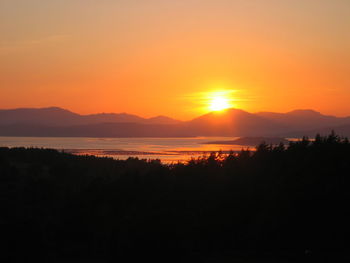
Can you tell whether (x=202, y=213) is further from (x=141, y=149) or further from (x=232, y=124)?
(x=232, y=124)

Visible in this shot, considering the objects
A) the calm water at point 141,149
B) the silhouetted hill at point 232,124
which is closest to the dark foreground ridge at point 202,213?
the calm water at point 141,149

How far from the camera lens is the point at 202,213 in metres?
29.6

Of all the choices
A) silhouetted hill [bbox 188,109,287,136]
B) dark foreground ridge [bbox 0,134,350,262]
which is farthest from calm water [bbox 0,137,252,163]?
silhouetted hill [bbox 188,109,287,136]

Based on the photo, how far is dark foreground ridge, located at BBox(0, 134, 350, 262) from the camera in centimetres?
1814

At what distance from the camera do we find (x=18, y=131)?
6516 inches

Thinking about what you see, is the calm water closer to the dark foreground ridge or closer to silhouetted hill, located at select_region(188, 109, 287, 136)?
the dark foreground ridge

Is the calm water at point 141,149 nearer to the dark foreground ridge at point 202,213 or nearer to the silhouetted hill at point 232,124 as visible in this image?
the dark foreground ridge at point 202,213

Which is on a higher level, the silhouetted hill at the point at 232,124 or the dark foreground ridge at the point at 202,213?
the silhouetted hill at the point at 232,124

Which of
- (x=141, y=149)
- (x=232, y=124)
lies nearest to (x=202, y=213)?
(x=141, y=149)

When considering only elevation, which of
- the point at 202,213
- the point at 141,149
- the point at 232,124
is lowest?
the point at 202,213

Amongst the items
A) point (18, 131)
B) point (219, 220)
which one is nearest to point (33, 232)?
point (219, 220)

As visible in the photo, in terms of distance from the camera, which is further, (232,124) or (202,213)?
(232,124)

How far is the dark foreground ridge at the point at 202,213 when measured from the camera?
18141mm

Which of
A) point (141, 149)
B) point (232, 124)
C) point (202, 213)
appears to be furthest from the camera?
point (232, 124)
